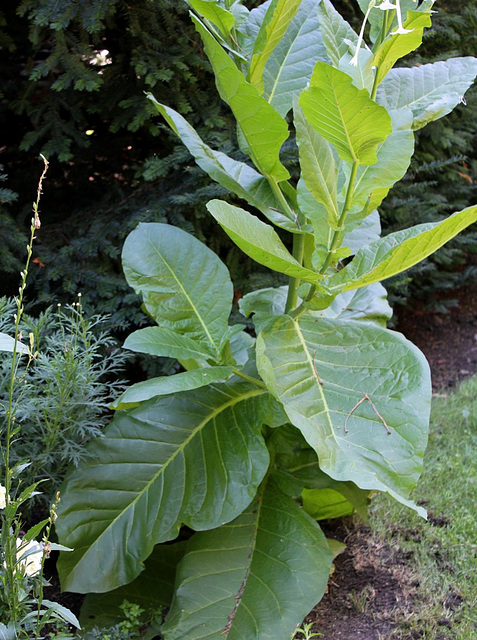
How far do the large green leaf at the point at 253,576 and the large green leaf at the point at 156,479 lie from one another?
0.46 feet

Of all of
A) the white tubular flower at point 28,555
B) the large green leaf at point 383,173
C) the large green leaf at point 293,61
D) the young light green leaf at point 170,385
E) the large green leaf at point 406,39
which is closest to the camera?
the white tubular flower at point 28,555

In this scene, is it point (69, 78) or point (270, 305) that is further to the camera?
point (69, 78)

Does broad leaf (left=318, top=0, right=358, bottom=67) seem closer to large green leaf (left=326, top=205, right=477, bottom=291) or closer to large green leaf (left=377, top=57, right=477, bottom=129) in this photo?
large green leaf (left=377, top=57, right=477, bottom=129)

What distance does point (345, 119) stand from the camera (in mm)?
1470

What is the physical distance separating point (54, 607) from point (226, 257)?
6.54ft

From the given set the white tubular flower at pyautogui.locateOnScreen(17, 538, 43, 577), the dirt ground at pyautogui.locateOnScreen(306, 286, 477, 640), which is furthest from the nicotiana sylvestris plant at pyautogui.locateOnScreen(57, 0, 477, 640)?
the white tubular flower at pyautogui.locateOnScreen(17, 538, 43, 577)

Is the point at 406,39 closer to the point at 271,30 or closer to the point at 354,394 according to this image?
the point at 271,30

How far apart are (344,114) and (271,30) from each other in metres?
0.34

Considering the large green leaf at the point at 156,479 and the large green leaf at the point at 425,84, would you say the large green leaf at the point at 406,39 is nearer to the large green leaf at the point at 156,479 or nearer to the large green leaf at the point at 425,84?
the large green leaf at the point at 425,84

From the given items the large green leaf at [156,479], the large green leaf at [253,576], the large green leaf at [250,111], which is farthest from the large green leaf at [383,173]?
the large green leaf at [253,576]

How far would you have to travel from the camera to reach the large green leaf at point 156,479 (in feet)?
5.79

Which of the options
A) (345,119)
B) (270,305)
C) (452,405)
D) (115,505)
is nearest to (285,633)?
(115,505)

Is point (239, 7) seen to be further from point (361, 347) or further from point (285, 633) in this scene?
point (285, 633)

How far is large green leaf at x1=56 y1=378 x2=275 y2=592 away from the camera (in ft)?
5.79
